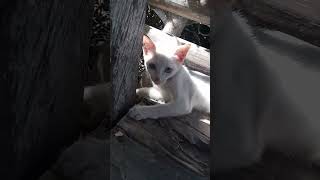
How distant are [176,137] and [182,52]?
0.70 m

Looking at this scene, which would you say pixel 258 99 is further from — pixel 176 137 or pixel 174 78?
pixel 174 78

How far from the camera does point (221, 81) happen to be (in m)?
1.01

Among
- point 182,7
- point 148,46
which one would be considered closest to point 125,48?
point 148,46

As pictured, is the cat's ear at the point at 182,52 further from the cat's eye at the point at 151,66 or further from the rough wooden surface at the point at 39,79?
the rough wooden surface at the point at 39,79

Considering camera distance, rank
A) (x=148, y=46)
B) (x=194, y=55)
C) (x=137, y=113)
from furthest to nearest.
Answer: (x=148, y=46) → (x=194, y=55) → (x=137, y=113)

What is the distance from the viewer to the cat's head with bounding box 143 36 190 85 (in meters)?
2.29

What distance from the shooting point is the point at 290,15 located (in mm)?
1001

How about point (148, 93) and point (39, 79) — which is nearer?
point (39, 79)

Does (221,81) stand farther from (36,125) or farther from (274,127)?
A: (36,125)

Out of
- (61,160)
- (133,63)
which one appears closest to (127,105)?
(133,63)

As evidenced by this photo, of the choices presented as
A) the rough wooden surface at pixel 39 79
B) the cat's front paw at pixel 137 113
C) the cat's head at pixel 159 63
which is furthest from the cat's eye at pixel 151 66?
the rough wooden surface at pixel 39 79

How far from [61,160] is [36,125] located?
0.63ft

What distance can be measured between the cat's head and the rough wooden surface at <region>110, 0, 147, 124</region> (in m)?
0.73

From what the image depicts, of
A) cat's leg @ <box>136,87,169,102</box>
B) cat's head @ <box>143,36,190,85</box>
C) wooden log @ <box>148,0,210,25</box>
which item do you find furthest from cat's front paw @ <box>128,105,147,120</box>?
wooden log @ <box>148,0,210,25</box>
